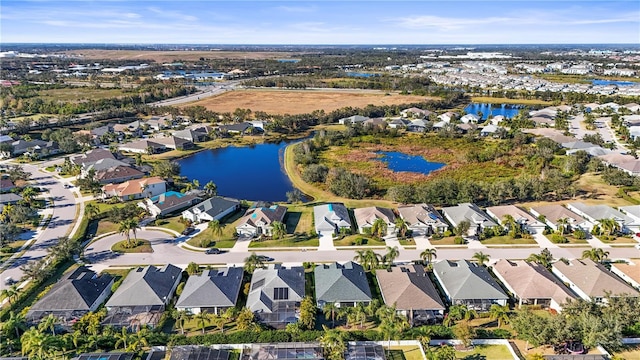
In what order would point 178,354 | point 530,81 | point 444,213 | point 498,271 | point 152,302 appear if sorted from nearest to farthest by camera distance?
point 178,354, point 152,302, point 498,271, point 444,213, point 530,81

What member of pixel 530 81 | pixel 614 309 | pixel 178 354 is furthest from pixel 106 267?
pixel 530 81

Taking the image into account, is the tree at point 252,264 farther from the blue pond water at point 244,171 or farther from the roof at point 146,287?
the blue pond water at point 244,171

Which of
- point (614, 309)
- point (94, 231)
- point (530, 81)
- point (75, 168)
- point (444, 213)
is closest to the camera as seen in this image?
point (614, 309)

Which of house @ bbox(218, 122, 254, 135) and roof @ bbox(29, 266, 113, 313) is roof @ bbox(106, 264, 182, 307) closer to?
roof @ bbox(29, 266, 113, 313)

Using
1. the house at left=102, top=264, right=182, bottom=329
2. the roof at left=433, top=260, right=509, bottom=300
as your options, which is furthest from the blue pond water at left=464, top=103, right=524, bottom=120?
the house at left=102, top=264, right=182, bottom=329

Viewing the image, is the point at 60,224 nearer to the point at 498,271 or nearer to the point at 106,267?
the point at 106,267

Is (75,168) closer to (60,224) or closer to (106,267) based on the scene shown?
(60,224)

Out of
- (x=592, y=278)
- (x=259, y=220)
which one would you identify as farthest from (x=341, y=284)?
(x=592, y=278)

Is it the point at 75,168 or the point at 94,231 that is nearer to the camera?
the point at 94,231
